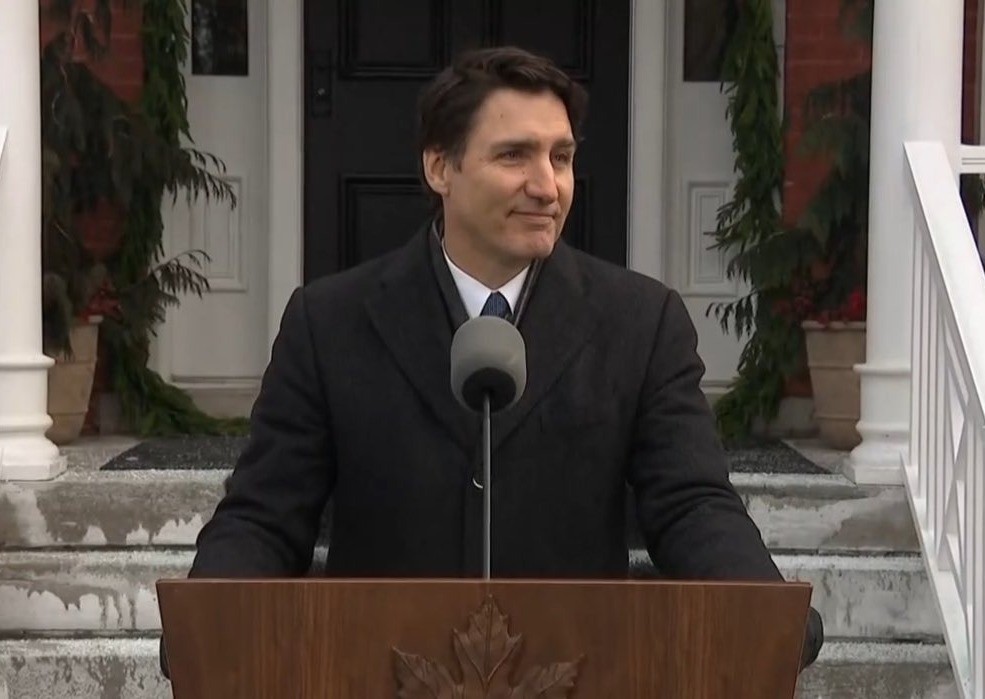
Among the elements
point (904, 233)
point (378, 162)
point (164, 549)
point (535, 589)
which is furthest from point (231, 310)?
point (535, 589)

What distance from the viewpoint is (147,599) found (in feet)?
14.0

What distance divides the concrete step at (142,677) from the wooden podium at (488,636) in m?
2.49

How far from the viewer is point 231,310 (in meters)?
6.13

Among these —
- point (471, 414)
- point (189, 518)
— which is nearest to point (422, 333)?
point (471, 414)

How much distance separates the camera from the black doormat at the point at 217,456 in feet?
15.9

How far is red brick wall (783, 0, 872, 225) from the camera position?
5777 millimetres

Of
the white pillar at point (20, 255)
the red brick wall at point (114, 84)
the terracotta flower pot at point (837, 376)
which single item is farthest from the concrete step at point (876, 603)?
the red brick wall at point (114, 84)

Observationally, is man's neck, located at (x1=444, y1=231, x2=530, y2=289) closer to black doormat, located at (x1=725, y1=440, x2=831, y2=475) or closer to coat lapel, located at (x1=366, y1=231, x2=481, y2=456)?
coat lapel, located at (x1=366, y1=231, x2=481, y2=456)

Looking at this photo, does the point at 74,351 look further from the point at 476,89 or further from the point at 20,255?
the point at 476,89

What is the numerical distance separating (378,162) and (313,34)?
0.52 m

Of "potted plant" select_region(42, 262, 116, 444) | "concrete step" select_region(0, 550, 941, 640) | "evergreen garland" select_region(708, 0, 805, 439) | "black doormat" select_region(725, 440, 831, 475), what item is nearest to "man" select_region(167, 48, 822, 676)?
"concrete step" select_region(0, 550, 941, 640)

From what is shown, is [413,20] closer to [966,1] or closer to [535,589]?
[966,1]

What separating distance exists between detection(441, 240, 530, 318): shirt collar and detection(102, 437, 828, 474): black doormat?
7.60 ft

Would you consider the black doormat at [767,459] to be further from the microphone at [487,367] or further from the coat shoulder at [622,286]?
the microphone at [487,367]
